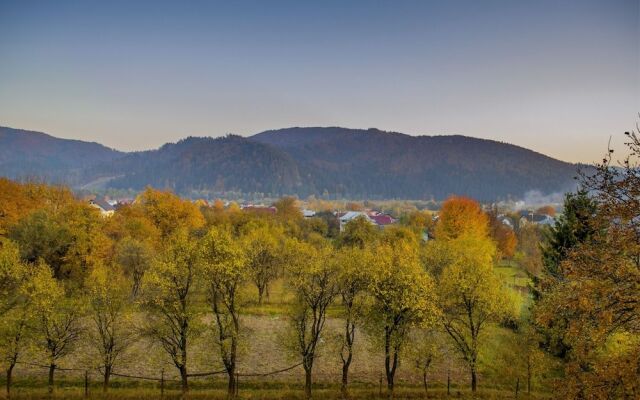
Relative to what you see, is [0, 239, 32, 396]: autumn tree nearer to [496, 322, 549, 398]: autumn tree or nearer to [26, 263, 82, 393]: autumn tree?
[26, 263, 82, 393]: autumn tree

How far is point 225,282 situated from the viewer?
29.0 metres

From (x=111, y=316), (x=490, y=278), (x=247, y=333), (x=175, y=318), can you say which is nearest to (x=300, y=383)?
(x=247, y=333)

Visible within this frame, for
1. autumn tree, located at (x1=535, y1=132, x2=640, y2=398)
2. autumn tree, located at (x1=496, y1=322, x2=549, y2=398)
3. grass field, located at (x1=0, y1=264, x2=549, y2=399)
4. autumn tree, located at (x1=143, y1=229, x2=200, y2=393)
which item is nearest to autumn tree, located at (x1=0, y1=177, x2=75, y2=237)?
grass field, located at (x1=0, y1=264, x2=549, y2=399)

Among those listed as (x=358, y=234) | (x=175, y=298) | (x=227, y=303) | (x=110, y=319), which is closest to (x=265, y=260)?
(x=358, y=234)

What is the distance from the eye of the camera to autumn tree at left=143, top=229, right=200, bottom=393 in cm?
2805

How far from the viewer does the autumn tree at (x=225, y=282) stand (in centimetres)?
2828

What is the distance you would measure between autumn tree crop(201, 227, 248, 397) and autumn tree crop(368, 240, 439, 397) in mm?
9439

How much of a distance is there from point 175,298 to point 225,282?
3.47m

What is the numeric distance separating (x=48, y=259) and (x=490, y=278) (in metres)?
46.3

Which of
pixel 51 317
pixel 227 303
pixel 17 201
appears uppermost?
pixel 17 201

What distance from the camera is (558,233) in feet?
130

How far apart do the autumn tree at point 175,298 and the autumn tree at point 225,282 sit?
3.56 ft

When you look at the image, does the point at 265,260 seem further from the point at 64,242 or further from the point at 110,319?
the point at 110,319

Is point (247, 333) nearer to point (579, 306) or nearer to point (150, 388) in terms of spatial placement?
point (150, 388)
